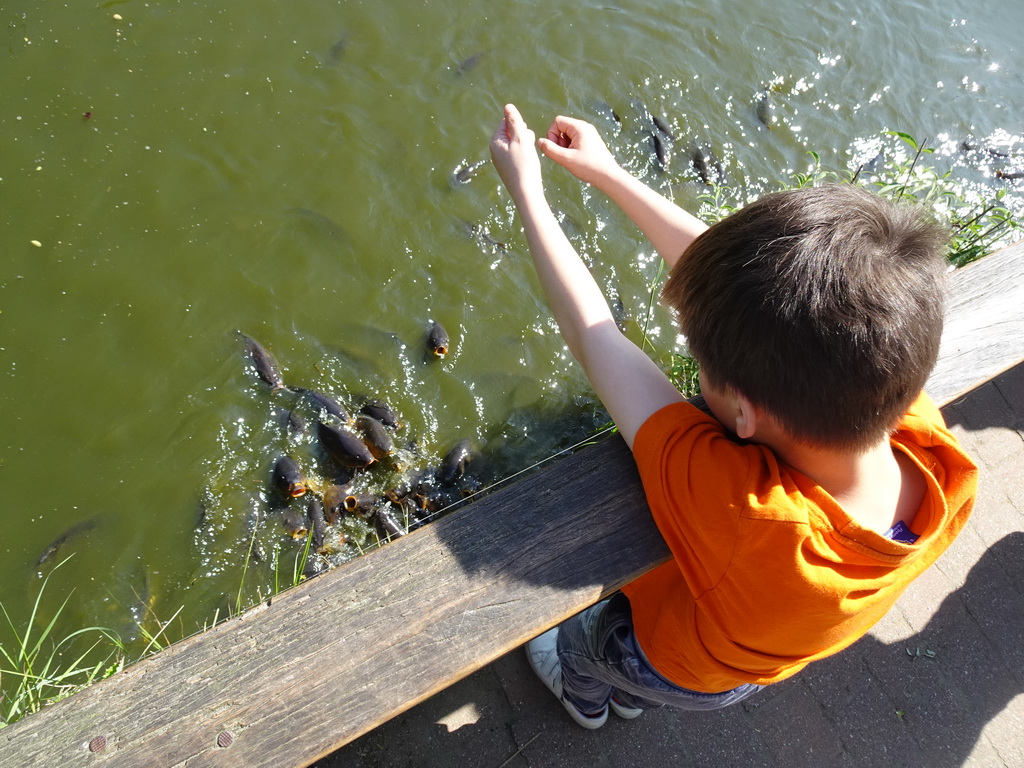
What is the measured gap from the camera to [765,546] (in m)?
1.58

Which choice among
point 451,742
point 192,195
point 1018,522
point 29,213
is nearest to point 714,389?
point 451,742

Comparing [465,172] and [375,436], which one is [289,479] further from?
[465,172]

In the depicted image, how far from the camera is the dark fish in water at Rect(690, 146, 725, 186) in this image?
5.82 m

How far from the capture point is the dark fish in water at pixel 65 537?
144 inches

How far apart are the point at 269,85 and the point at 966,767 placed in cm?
609

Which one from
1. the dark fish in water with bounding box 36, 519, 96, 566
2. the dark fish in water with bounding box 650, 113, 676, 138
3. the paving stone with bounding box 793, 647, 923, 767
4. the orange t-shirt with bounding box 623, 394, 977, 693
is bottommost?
the paving stone with bounding box 793, 647, 923, 767

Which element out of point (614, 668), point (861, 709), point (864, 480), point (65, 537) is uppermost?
point (864, 480)

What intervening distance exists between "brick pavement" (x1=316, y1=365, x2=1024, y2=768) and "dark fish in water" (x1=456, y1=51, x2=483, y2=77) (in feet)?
15.8

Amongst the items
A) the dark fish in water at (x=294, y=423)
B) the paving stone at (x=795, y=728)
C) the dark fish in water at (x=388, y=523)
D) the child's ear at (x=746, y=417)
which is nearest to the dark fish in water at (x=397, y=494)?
the dark fish in water at (x=388, y=523)

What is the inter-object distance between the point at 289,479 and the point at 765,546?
293 cm

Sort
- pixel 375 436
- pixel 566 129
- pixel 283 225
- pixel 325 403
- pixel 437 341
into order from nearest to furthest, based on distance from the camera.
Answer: pixel 566 129 < pixel 375 436 < pixel 325 403 < pixel 437 341 < pixel 283 225

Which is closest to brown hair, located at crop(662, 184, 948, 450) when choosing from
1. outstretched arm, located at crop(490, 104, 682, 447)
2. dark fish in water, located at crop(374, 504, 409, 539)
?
outstretched arm, located at crop(490, 104, 682, 447)

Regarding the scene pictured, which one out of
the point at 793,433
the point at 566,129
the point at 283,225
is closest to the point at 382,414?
the point at 283,225

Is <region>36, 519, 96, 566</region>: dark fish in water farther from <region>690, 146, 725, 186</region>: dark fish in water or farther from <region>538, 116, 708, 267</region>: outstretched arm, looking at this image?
<region>690, 146, 725, 186</region>: dark fish in water
